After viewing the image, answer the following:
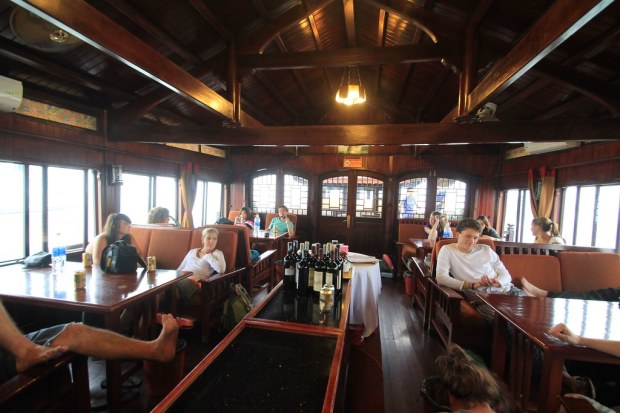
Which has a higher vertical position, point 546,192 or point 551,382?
point 546,192

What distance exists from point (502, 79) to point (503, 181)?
16.3 feet

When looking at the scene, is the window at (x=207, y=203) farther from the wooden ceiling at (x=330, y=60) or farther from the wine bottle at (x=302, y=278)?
the wine bottle at (x=302, y=278)

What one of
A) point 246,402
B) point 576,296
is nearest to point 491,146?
point 576,296

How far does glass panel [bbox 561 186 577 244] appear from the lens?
458 cm

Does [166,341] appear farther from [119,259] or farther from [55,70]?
[55,70]

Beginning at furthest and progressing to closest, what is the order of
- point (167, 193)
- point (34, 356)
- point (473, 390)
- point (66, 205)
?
point (167, 193)
point (66, 205)
point (34, 356)
point (473, 390)

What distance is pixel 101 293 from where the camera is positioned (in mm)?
1944

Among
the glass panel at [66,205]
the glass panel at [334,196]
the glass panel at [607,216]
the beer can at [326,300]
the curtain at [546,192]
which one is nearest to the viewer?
the beer can at [326,300]

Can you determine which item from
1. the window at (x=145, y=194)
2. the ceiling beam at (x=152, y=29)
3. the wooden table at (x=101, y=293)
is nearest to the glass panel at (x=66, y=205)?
the window at (x=145, y=194)

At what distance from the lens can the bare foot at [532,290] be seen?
2730 mm

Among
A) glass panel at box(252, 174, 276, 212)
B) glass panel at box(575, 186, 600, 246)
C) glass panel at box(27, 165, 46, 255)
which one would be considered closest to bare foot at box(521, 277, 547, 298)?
glass panel at box(575, 186, 600, 246)

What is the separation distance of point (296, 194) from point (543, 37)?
238 inches

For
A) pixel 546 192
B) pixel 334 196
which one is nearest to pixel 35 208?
pixel 334 196

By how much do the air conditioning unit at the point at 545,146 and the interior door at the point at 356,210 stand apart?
2876 millimetres
